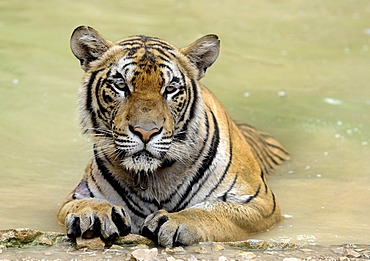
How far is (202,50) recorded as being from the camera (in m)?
4.63

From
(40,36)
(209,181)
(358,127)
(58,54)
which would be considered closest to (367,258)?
(209,181)

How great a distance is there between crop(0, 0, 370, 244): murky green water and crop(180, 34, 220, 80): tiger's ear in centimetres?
98

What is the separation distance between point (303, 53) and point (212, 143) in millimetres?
4906

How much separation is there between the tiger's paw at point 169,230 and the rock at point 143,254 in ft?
0.41

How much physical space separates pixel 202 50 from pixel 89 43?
58 cm

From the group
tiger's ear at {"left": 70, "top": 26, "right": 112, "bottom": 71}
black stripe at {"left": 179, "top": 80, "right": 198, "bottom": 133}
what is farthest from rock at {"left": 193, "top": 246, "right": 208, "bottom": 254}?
tiger's ear at {"left": 70, "top": 26, "right": 112, "bottom": 71}

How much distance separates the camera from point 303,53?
9414mm

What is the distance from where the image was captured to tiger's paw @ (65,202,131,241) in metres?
4.07

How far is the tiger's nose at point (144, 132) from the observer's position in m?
4.10

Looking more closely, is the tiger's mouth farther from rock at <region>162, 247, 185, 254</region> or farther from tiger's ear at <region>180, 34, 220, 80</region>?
tiger's ear at <region>180, 34, 220, 80</region>

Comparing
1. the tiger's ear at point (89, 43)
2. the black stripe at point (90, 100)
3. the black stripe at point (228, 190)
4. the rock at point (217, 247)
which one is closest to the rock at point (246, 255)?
the rock at point (217, 247)

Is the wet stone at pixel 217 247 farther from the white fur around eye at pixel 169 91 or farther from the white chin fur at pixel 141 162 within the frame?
the white fur around eye at pixel 169 91

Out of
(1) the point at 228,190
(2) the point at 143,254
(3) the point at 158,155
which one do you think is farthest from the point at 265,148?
(2) the point at 143,254

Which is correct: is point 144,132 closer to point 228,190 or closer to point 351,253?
point 228,190
